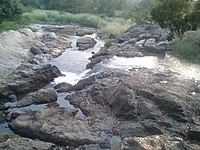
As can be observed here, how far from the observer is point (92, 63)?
23.3 m

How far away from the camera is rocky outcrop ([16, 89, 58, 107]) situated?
1624 cm

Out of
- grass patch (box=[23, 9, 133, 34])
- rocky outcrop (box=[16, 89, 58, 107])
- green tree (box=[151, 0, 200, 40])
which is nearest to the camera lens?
green tree (box=[151, 0, 200, 40])

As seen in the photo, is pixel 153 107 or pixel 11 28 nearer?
pixel 153 107

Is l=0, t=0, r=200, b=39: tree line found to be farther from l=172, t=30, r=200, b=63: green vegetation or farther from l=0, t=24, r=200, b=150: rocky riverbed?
l=172, t=30, r=200, b=63: green vegetation

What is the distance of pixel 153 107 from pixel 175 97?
137 cm

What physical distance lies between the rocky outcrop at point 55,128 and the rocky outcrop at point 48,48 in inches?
402

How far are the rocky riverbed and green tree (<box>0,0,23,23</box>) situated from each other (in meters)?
5.98

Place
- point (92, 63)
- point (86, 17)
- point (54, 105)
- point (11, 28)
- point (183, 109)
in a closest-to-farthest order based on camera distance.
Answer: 1. point (183, 109)
2. point (54, 105)
3. point (92, 63)
4. point (11, 28)
5. point (86, 17)

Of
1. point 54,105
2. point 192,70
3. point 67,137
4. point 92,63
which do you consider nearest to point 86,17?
point 92,63

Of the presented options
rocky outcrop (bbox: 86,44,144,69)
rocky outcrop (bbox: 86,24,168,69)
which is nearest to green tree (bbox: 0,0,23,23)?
rocky outcrop (bbox: 86,24,168,69)

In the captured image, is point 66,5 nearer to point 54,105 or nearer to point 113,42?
point 113,42

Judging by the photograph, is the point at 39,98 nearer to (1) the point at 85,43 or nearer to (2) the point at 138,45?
(2) the point at 138,45

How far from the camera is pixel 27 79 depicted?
61.2 ft

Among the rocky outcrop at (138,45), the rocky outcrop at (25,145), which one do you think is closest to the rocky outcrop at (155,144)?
the rocky outcrop at (25,145)
